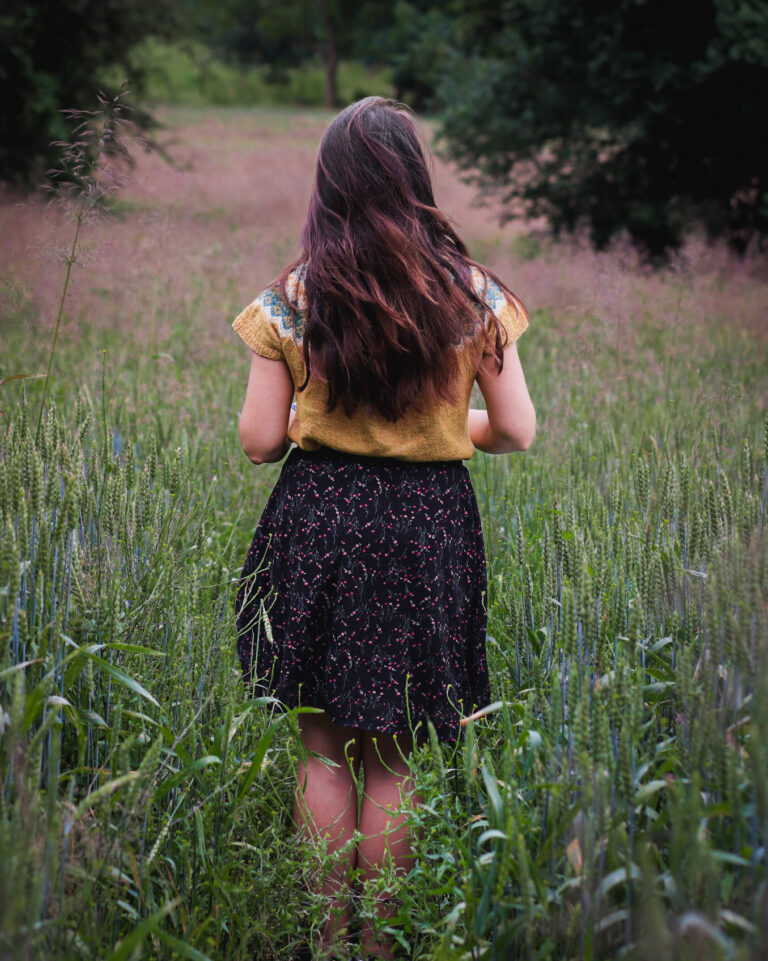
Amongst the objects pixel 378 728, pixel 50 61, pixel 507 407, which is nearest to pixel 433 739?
pixel 378 728

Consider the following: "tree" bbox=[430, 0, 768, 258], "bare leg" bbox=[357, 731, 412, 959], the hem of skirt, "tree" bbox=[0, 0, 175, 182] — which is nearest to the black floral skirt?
the hem of skirt

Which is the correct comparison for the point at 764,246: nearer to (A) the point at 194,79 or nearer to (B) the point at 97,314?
(B) the point at 97,314

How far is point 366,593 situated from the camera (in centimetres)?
197

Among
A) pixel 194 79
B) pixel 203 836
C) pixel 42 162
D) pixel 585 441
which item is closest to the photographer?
pixel 203 836

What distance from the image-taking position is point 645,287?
7.40 meters

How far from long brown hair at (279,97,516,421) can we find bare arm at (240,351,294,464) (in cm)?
10

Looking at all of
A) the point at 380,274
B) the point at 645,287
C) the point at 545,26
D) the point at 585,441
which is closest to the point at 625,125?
the point at 545,26

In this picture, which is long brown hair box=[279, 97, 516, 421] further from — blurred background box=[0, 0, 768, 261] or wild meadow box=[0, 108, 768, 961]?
blurred background box=[0, 0, 768, 261]

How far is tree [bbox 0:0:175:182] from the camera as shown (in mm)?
10711

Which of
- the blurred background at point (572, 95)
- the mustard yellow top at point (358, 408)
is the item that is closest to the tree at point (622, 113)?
the blurred background at point (572, 95)

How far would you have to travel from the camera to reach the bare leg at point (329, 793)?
Answer: 1.98 m

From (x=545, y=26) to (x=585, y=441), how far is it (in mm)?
7711

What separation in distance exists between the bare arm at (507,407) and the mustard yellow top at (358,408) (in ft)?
0.17

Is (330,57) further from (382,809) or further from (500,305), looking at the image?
(382,809)
